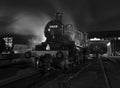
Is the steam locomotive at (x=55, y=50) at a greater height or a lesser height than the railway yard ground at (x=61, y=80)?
greater

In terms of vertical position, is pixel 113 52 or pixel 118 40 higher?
pixel 118 40

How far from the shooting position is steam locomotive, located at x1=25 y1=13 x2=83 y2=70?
26.5 ft

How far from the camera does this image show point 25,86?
6301 mm

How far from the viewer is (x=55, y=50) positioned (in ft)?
27.8

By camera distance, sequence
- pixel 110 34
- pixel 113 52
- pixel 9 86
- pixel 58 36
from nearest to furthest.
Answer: pixel 9 86
pixel 58 36
pixel 113 52
pixel 110 34

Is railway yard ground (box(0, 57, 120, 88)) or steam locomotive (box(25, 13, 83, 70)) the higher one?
steam locomotive (box(25, 13, 83, 70))

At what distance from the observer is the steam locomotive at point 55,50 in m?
8.08

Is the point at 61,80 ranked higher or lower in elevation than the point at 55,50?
lower

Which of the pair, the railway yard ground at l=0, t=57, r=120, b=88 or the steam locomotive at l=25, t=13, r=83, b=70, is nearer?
the railway yard ground at l=0, t=57, r=120, b=88

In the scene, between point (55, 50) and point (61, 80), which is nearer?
point (61, 80)

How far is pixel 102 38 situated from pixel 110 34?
3.48 metres

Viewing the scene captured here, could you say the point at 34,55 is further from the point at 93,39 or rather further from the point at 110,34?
the point at 110,34

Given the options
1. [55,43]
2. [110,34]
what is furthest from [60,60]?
[110,34]

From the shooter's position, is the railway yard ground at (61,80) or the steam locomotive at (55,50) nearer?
the railway yard ground at (61,80)
